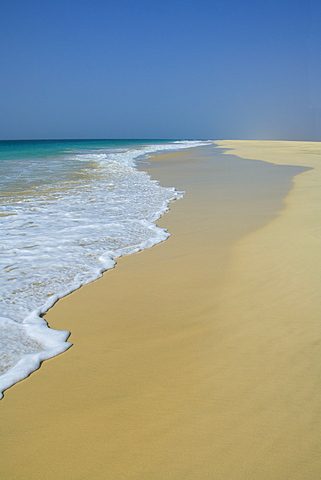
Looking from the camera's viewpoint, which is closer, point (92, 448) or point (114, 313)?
point (92, 448)

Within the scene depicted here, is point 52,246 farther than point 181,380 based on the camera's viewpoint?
Yes

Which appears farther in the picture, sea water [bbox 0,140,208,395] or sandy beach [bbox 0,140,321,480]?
sea water [bbox 0,140,208,395]

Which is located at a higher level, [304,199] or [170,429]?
[304,199]

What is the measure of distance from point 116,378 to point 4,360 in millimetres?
790

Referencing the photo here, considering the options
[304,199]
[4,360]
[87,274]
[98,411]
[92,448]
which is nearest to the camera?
[92,448]

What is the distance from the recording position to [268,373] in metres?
2.25

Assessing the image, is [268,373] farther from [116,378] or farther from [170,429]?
[116,378]

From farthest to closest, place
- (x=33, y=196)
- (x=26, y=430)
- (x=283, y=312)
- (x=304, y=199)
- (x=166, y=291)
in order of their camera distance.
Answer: (x=33, y=196)
(x=304, y=199)
(x=166, y=291)
(x=283, y=312)
(x=26, y=430)

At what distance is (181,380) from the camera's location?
7.25ft

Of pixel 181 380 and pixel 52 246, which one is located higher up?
pixel 52 246

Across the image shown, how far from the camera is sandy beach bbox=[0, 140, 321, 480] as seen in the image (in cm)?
167

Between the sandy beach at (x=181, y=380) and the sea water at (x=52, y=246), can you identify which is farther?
the sea water at (x=52, y=246)

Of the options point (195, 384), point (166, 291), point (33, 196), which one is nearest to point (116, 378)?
point (195, 384)

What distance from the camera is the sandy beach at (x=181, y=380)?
1.67m
